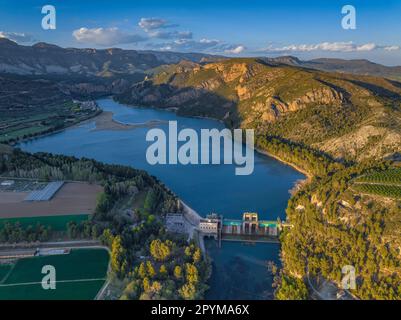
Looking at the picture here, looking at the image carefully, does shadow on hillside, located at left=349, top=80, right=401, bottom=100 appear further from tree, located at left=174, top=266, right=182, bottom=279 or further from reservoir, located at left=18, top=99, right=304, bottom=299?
tree, located at left=174, top=266, right=182, bottom=279

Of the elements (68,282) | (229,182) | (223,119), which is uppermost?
(223,119)

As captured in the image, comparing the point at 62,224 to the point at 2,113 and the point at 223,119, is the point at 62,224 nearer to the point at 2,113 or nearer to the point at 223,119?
the point at 223,119

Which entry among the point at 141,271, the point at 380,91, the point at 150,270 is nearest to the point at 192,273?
the point at 150,270

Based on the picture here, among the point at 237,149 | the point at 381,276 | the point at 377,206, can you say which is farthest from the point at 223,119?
the point at 381,276

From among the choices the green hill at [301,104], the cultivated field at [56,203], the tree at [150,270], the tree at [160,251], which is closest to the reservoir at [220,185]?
the tree at [160,251]

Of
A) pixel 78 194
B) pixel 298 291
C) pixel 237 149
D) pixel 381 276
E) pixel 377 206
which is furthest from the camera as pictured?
pixel 237 149

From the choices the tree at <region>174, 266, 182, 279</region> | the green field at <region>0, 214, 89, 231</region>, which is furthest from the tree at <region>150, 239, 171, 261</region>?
the green field at <region>0, 214, 89, 231</region>
